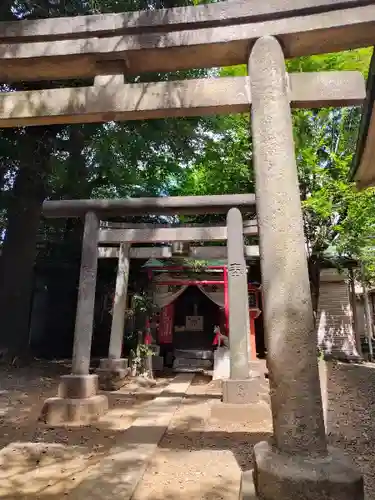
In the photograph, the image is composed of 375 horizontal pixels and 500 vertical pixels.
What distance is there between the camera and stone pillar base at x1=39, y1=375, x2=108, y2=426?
649 cm

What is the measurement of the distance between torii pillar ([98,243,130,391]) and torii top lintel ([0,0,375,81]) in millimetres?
6852

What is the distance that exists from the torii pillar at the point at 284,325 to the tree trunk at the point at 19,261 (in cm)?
979

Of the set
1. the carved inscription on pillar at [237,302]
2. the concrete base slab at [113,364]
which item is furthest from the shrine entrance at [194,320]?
the carved inscription on pillar at [237,302]

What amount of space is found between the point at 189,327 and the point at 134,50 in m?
13.7

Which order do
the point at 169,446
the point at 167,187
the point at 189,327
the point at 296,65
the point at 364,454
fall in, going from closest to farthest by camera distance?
the point at 364,454
the point at 169,446
the point at 296,65
the point at 189,327
the point at 167,187

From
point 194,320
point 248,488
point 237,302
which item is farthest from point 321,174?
point 248,488

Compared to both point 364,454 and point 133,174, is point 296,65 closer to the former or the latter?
point 133,174

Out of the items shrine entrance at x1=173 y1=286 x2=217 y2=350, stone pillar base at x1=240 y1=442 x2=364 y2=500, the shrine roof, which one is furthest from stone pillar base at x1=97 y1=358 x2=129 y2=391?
stone pillar base at x1=240 y1=442 x2=364 y2=500

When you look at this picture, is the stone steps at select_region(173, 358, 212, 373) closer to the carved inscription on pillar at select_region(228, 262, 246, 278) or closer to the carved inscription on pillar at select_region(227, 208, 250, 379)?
the carved inscription on pillar at select_region(227, 208, 250, 379)

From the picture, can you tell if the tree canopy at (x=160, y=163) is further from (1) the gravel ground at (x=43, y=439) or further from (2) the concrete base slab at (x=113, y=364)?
(2) the concrete base slab at (x=113, y=364)

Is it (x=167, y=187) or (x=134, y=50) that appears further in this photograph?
(x=167, y=187)

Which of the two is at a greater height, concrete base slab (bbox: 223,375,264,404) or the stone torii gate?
the stone torii gate

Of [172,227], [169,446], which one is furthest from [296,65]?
[169,446]

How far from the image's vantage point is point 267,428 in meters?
6.06
